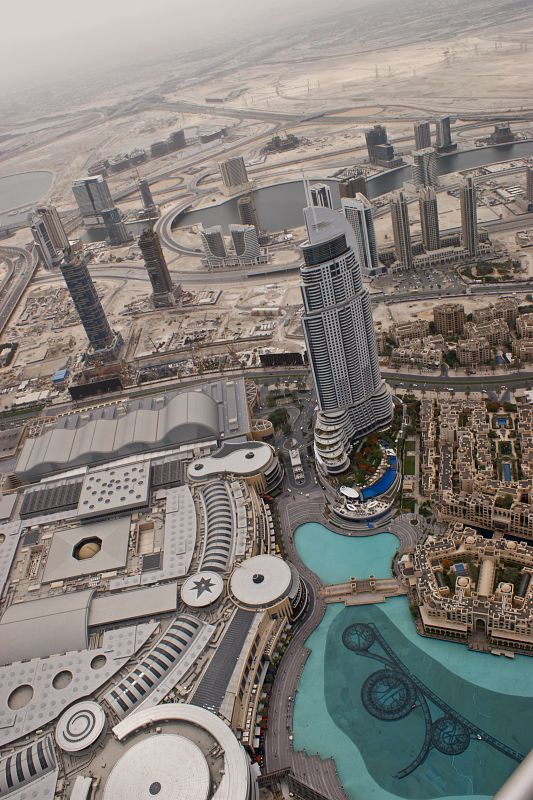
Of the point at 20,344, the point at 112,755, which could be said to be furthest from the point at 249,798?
the point at 20,344

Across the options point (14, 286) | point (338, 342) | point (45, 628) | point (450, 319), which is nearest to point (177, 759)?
point (45, 628)

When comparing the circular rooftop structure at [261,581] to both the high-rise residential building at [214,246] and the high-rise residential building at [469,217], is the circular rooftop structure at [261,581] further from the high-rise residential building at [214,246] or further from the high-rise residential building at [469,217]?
the high-rise residential building at [214,246]

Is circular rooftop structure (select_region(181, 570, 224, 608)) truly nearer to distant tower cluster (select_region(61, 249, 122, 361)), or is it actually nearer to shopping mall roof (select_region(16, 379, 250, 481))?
shopping mall roof (select_region(16, 379, 250, 481))

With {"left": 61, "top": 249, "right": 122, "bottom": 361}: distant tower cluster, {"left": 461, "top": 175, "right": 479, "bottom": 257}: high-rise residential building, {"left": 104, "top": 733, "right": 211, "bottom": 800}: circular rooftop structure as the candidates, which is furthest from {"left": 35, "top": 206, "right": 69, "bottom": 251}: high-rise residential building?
{"left": 104, "top": 733, "right": 211, "bottom": 800}: circular rooftop structure

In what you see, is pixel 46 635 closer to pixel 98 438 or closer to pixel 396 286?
pixel 98 438

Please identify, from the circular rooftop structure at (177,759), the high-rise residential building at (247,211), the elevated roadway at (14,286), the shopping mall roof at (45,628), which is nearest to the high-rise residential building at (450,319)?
the high-rise residential building at (247,211)

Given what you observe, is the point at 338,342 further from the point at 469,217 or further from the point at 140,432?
the point at 469,217
